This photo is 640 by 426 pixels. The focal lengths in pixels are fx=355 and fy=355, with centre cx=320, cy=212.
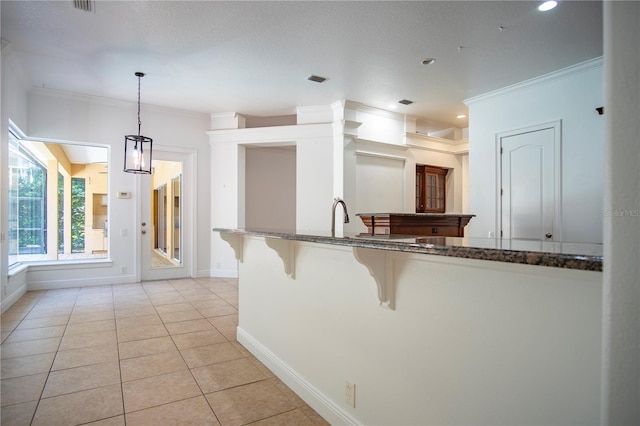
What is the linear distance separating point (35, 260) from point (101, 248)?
45.6 inches

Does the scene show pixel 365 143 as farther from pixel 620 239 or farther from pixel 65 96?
pixel 620 239

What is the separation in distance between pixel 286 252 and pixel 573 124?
156 inches

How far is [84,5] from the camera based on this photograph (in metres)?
3.05

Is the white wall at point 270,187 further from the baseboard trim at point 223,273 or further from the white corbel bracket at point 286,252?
the white corbel bracket at point 286,252

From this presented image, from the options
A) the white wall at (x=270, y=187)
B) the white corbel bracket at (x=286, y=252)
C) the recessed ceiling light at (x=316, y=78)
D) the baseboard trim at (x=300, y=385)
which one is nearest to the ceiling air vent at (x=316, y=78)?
the recessed ceiling light at (x=316, y=78)

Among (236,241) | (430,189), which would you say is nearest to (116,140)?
(236,241)

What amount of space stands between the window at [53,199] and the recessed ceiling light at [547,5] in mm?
6191

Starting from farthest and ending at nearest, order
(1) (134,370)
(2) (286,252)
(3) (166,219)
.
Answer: (3) (166,219) → (1) (134,370) → (2) (286,252)

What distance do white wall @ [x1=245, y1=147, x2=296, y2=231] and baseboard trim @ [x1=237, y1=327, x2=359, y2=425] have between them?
4609 mm

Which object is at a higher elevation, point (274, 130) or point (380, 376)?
point (274, 130)

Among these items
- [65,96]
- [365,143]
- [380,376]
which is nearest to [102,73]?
[65,96]

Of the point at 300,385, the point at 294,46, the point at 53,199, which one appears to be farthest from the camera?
the point at 53,199

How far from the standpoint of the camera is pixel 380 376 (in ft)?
5.32

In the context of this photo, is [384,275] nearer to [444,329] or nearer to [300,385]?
[444,329]
